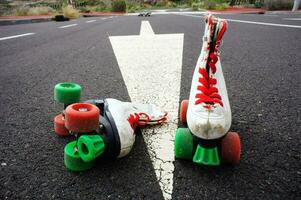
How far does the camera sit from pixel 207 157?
112cm

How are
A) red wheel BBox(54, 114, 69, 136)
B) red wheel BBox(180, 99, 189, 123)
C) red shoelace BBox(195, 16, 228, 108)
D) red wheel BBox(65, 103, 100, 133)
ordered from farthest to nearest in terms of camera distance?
red wheel BBox(180, 99, 189, 123)
red wheel BBox(54, 114, 69, 136)
red shoelace BBox(195, 16, 228, 108)
red wheel BBox(65, 103, 100, 133)

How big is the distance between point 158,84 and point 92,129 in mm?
1279

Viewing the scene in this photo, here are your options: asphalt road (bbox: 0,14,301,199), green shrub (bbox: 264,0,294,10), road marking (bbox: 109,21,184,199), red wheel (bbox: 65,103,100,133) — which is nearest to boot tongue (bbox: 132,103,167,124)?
road marking (bbox: 109,21,184,199)

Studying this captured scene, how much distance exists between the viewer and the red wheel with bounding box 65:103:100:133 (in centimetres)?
99

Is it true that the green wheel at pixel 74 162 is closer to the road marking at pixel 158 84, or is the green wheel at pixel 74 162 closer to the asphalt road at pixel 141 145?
the asphalt road at pixel 141 145

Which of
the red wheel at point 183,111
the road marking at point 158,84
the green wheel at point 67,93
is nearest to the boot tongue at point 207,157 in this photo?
the road marking at point 158,84

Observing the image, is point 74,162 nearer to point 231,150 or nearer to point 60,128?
point 60,128

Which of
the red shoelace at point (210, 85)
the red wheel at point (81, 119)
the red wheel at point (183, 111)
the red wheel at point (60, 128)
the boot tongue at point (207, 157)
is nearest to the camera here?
the red wheel at point (81, 119)

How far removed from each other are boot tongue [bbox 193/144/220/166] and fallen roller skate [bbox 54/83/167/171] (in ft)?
0.98

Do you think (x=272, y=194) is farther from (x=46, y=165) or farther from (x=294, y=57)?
(x=294, y=57)

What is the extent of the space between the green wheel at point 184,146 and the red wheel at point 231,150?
142 millimetres

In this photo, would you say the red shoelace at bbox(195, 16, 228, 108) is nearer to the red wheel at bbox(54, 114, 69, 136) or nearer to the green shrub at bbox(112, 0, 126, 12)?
the red wheel at bbox(54, 114, 69, 136)

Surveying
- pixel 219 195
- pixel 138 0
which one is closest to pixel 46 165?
pixel 219 195

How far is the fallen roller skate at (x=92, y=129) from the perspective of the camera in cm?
101
